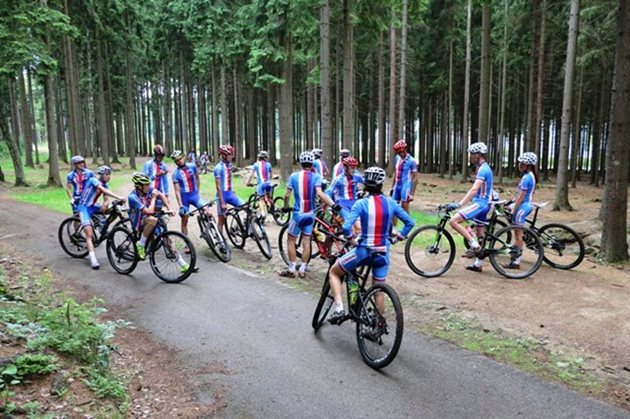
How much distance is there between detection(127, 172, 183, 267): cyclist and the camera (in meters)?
8.52

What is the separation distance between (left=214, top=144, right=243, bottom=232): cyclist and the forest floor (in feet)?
3.60

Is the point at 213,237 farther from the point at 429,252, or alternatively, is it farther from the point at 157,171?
the point at 429,252

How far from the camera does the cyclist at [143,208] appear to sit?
8.52 metres

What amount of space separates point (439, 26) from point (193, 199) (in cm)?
2590

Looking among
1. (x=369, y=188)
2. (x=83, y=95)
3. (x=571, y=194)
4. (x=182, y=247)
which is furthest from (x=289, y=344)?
(x=83, y=95)

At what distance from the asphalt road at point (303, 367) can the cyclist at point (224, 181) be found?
289 centimetres

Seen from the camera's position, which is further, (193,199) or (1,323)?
(193,199)

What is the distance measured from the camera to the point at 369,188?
5.45m

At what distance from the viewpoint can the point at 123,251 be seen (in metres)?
8.79

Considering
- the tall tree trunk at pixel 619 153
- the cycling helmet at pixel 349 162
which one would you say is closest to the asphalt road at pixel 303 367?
the cycling helmet at pixel 349 162

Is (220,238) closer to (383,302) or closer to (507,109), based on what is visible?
(383,302)

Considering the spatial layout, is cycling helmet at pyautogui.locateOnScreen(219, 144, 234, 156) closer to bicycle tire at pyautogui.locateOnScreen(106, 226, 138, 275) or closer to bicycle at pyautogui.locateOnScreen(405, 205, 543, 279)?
bicycle tire at pyautogui.locateOnScreen(106, 226, 138, 275)

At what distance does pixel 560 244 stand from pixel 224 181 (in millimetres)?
6924

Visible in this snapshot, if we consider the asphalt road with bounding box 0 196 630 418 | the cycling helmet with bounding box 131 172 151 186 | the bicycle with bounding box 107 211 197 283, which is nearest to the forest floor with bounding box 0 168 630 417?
the asphalt road with bounding box 0 196 630 418
